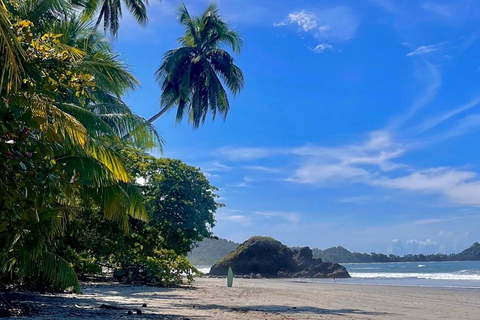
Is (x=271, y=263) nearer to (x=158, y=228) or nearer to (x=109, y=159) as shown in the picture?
(x=158, y=228)

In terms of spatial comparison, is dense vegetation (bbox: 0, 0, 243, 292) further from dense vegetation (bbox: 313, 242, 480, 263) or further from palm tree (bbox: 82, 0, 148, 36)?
dense vegetation (bbox: 313, 242, 480, 263)

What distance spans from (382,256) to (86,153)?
140411 millimetres

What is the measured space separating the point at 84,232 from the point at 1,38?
478 inches

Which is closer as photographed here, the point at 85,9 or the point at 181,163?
the point at 85,9

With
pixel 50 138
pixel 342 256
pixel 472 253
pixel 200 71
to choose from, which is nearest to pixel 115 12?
pixel 200 71

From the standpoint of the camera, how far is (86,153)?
319 inches

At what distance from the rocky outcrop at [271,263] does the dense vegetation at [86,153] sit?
91.0ft

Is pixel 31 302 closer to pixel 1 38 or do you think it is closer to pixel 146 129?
pixel 146 129

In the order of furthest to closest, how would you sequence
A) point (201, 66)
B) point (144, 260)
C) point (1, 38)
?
point (201, 66)
point (144, 260)
point (1, 38)

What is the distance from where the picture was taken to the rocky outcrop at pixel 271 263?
48.1 meters

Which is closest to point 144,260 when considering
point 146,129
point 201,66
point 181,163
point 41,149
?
point 181,163

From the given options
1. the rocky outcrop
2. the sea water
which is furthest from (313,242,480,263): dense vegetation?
the rocky outcrop

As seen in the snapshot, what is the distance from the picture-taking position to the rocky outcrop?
48128mm

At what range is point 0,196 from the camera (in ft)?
13.2
